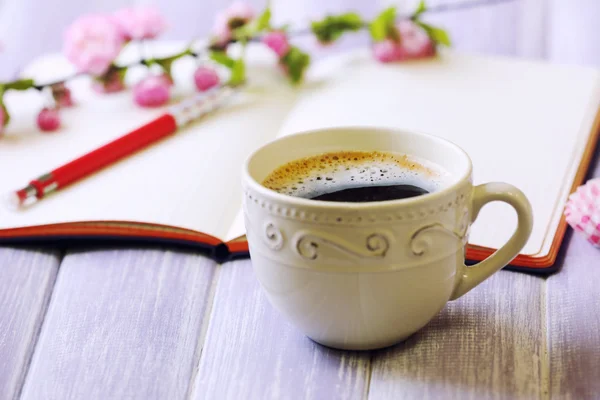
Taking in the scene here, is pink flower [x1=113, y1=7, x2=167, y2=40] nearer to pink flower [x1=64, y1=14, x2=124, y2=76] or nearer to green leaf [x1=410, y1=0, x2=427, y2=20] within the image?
pink flower [x1=64, y1=14, x2=124, y2=76]

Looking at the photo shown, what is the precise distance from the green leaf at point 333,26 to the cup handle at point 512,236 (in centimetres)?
83

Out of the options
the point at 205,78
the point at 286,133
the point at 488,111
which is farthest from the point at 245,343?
the point at 205,78

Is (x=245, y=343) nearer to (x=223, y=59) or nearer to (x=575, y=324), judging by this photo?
(x=575, y=324)

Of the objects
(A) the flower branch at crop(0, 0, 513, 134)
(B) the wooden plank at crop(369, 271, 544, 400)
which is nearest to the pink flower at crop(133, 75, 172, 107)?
(A) the flower branch at crop(0, 0, 513, 134)

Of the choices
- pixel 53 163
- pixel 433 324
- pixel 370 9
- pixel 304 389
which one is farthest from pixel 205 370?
pixel 370 9

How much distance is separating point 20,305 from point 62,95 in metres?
Answer: 0.58

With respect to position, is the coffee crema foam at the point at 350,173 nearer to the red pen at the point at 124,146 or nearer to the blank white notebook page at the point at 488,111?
the blank white notebook page at the point at 488,111

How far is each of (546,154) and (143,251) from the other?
1.65ft

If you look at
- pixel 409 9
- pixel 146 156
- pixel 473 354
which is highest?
pixel 473 354

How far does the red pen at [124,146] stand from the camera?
82 centimetres

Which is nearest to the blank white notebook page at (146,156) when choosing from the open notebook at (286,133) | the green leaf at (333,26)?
the open notebook at (286,133)

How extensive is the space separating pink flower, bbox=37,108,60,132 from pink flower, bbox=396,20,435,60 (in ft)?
1.99

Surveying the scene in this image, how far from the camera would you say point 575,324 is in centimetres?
57

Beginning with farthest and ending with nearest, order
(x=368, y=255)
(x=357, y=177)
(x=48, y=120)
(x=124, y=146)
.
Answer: (x=48, y=120)
(x=124, y=146)
(x=357, y=177)
(x=368, y=255)
